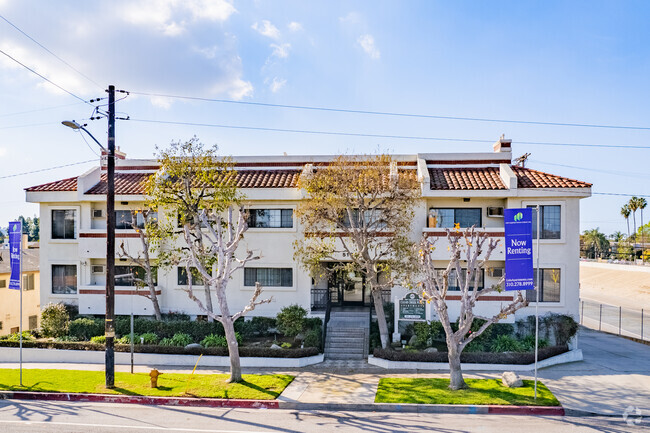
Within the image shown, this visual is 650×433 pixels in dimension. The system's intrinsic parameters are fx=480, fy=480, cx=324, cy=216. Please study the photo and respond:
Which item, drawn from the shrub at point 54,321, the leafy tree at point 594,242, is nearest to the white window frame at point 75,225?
the shrub at point 54,321

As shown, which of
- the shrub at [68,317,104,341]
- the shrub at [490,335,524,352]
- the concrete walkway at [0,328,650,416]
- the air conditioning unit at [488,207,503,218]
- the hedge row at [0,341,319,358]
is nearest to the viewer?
the concrete walkway at [0,328,650,416]

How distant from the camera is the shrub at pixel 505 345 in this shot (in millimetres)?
19016

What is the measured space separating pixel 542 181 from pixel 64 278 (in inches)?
943

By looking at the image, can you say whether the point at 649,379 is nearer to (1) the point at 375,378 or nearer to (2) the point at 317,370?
(1) the point at 375,378

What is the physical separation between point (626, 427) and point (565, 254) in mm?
10266

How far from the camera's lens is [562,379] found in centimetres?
1655

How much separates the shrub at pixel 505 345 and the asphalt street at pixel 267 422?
19.6 feet

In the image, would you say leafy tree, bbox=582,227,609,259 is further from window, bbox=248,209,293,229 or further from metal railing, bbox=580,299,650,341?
window, bbox=248,209,293,229

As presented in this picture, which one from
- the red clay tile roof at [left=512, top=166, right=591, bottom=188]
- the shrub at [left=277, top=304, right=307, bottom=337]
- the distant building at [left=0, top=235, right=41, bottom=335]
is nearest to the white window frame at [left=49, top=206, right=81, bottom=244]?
the distant building at [left=0, top=235, right=41, bottom=335]

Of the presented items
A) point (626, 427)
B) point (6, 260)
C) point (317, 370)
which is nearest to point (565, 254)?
point (626, 427)

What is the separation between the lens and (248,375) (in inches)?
677

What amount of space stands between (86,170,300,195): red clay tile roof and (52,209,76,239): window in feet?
5.49

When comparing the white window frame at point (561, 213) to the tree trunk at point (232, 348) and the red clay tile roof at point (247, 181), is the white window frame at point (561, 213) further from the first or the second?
the tree trunk at point (232, 348)

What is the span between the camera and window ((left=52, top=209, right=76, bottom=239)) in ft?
80.6
